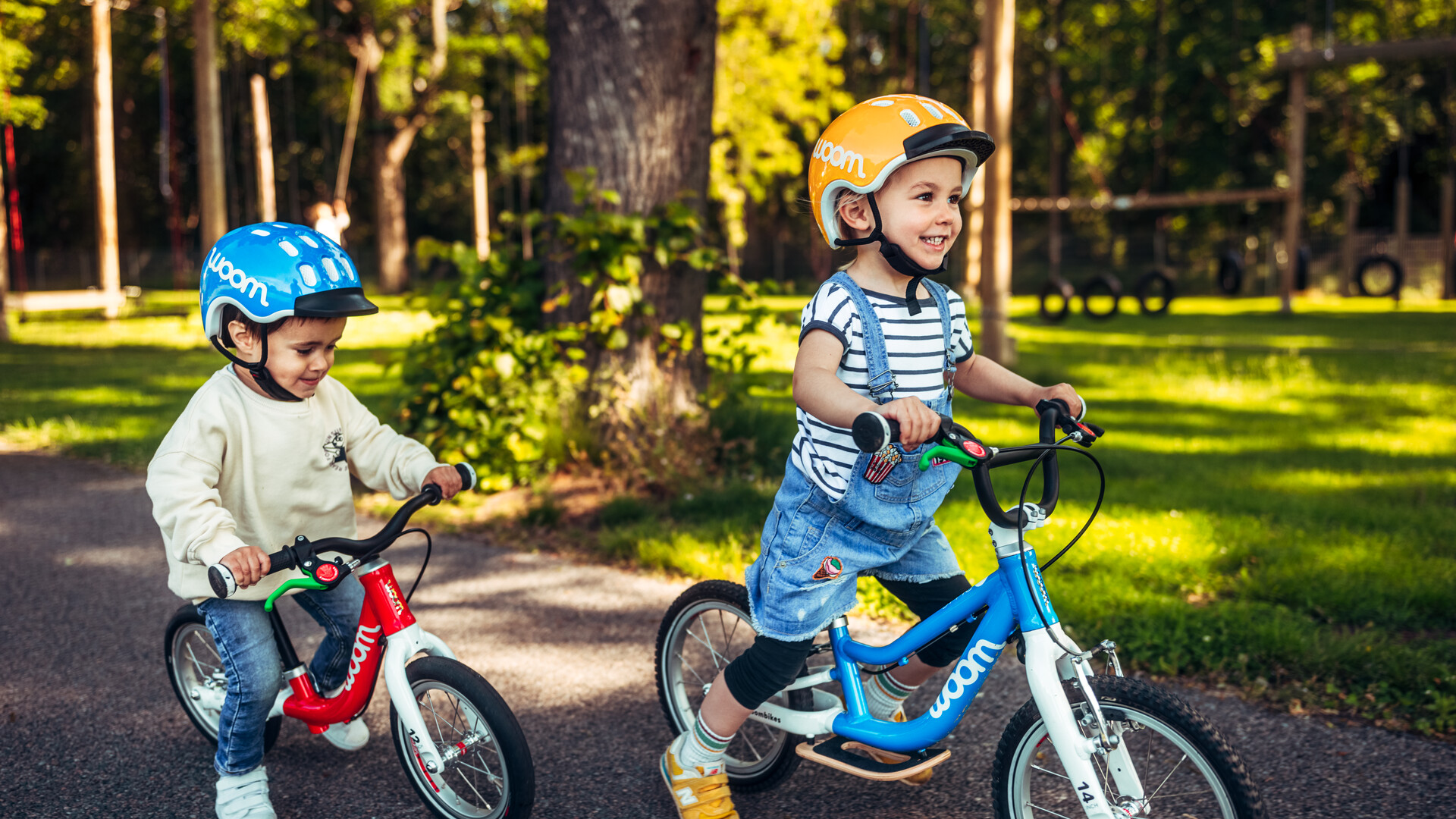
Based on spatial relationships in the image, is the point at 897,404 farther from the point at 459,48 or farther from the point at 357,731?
the point at 459,48

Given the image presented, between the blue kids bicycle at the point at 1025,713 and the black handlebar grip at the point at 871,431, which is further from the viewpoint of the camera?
the blue kids bicycle at the point at 1025,713

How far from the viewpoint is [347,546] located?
8.43 feet

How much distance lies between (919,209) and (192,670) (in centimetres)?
263

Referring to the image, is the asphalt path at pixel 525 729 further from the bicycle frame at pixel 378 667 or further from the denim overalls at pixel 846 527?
the denim overalls at pixel 846 527

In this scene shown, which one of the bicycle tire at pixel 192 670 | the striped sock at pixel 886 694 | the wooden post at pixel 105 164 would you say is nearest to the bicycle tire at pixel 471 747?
the bicycle tire at pixel 192 670

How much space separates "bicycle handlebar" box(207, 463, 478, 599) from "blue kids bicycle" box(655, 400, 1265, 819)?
80 centimetres

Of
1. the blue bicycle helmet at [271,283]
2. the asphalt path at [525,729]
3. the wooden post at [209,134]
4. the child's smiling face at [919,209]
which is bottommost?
the asphalt path at [525,729]

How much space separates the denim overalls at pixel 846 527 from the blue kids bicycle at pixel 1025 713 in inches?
7.2

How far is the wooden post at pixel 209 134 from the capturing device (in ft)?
43.8

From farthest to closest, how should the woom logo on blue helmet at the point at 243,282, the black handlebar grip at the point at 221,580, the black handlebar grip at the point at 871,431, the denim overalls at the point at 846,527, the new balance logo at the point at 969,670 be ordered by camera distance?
the woom logo on blue helmet at the point at 243,282 → the denim overalls at the point at 846,527 → the new balance logo at the point at 969,670 → the black handlebar grip at the point at 221,580 → the black handlebar grip at the point at 871,431

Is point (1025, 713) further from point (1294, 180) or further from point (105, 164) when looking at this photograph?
point (105, 164)

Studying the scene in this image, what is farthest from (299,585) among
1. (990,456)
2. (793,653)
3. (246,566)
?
(990,456)

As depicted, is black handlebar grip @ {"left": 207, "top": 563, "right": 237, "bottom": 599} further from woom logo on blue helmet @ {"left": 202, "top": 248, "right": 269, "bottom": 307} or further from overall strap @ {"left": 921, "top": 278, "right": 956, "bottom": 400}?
overall strap @ {"left": 921, "top": 278, "right": 956, "bottom": 400}

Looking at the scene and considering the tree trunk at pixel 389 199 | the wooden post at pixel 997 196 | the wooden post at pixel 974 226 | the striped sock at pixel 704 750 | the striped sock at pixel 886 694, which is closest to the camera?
the striped sock at pixel 704 750
